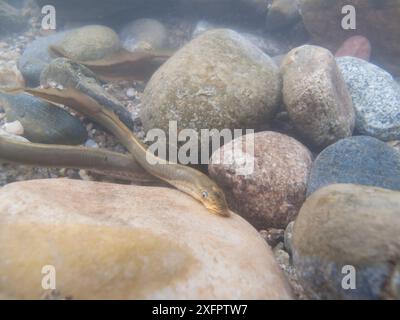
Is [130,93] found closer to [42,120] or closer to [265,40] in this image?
[42,120]

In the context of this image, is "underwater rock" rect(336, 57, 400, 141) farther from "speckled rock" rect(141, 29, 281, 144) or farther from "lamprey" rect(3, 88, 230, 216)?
"lamprey" rect(3, 88, 230, 216)

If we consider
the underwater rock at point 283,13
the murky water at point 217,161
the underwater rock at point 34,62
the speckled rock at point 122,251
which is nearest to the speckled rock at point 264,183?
the murky water at point 217,161

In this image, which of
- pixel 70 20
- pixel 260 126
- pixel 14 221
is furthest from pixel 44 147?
pixel 70 20

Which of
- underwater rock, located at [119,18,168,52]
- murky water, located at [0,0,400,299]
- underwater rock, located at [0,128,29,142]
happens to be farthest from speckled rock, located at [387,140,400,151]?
underwater rock, located at [119,18,168,52]

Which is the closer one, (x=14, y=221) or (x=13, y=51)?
(x=14, y=221)
